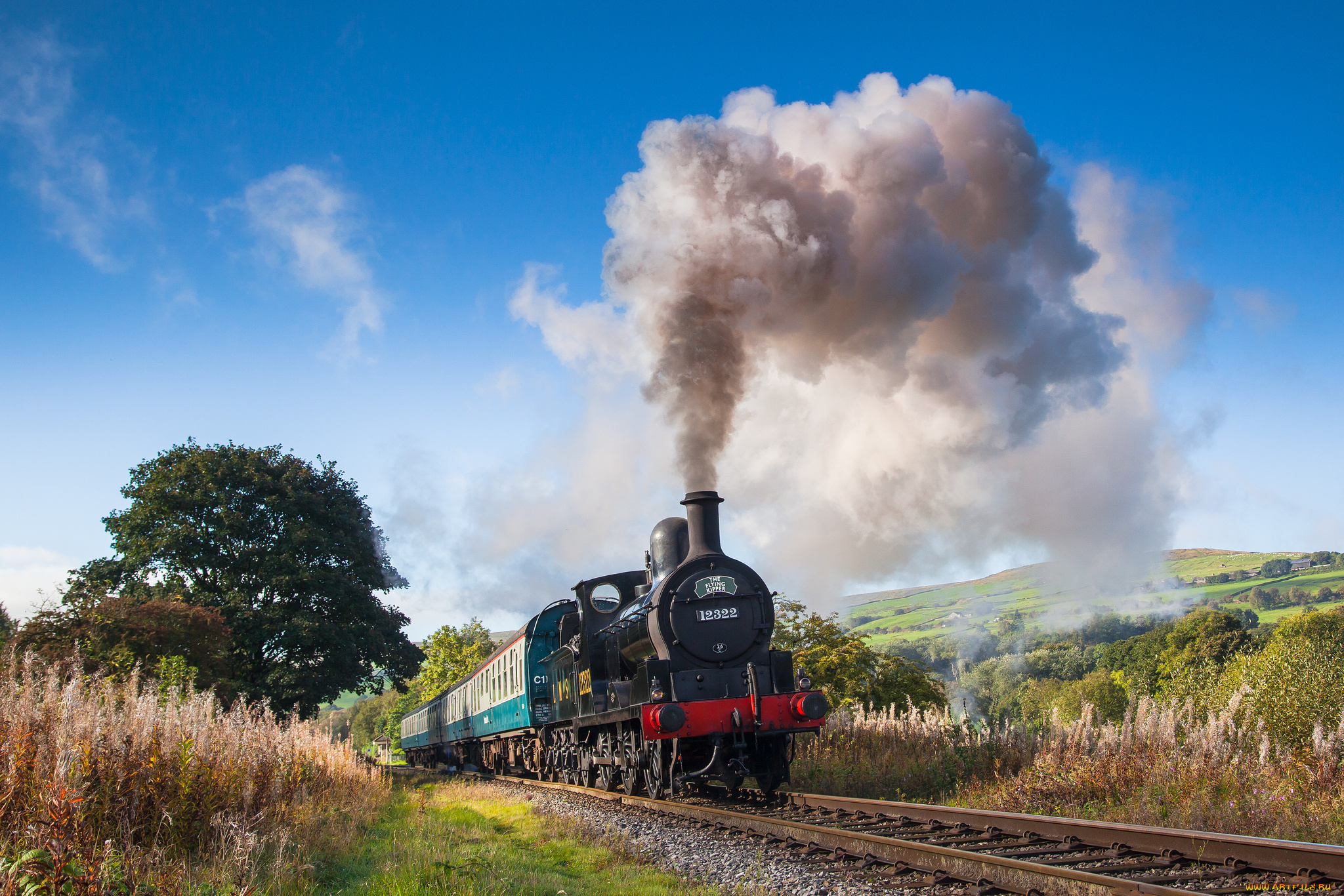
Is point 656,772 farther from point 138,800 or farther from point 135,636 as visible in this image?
point 135,636

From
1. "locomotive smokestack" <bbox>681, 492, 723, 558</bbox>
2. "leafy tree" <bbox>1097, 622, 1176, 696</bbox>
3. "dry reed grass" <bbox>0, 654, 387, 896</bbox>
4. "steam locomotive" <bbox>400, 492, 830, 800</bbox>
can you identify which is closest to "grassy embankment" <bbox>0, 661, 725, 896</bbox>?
"dry reed grass" <bbox>0, 654, 387, 896</bbox>

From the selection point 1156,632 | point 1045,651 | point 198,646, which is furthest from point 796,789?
point 1045,651

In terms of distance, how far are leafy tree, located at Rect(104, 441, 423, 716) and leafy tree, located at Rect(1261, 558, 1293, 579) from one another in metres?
123

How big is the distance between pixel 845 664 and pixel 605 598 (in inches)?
530

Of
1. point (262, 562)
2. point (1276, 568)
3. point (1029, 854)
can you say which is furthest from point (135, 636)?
point (1276, 568)

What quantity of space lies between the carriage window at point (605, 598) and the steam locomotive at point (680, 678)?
0.05 feet

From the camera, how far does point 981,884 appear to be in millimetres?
4949

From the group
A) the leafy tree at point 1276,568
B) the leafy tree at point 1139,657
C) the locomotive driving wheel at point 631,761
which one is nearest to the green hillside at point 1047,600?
the leafy tree at point 1276,568

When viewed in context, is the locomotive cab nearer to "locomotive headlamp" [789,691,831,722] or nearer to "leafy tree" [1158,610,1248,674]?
"locomotive headlamp" [789,691,831,722]

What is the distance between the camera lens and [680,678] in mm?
9734

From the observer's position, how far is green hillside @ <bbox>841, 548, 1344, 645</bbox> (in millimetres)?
113312

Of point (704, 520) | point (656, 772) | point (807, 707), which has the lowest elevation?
point (656, 772)

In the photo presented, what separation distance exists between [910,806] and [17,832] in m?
6.61

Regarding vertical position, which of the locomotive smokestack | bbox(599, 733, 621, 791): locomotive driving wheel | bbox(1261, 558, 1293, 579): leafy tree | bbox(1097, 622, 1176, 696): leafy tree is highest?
bbox(1261, 558, 1293, 579): leafy tree
